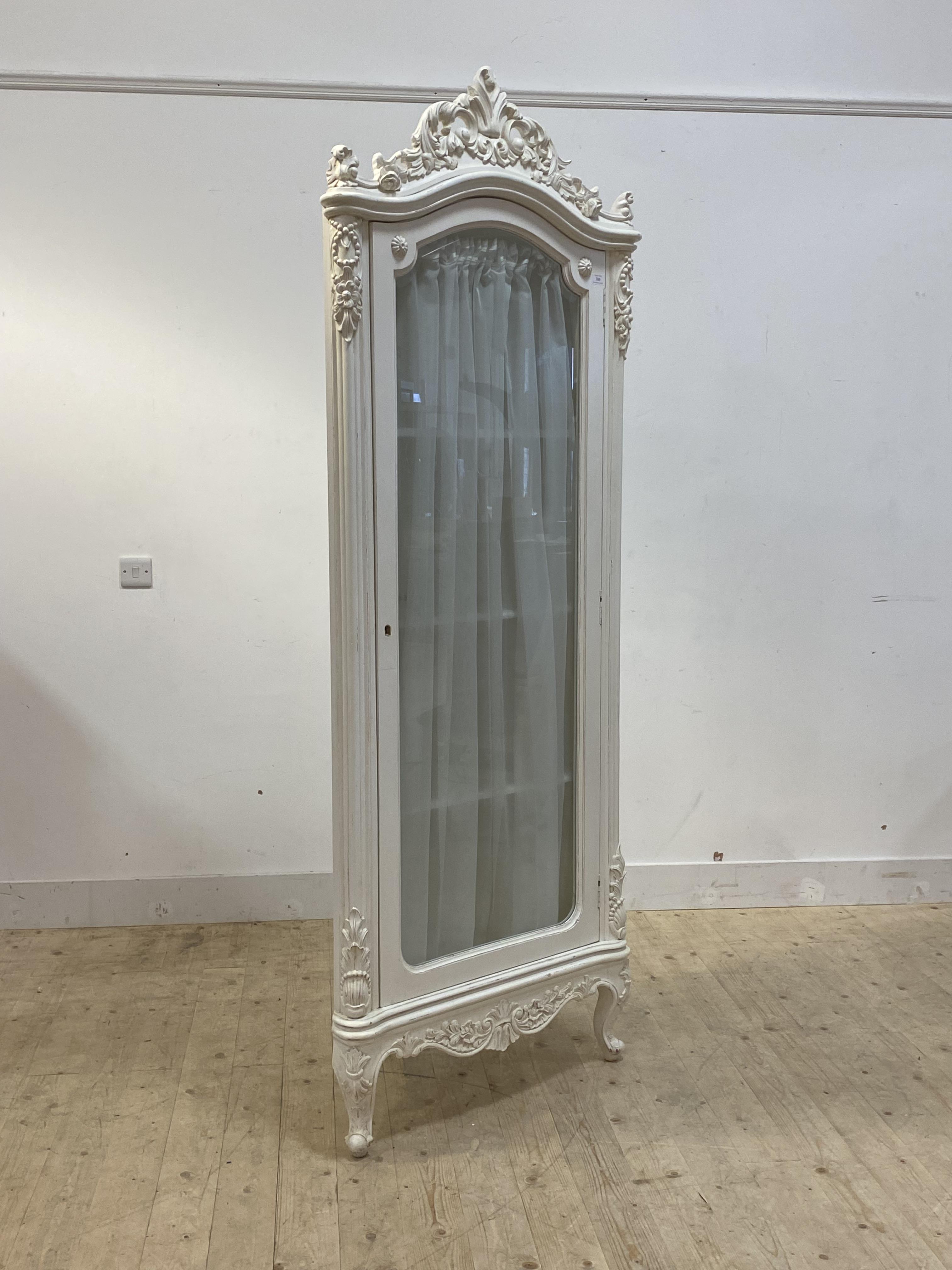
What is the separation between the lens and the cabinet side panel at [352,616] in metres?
1.87

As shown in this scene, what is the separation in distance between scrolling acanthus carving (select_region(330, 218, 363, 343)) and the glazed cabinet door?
0.13ft

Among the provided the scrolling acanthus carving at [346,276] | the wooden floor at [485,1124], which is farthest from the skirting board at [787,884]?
the scrolling acanthus carving at [346,276]

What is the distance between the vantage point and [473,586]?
2137mm

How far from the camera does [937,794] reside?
3338 mm

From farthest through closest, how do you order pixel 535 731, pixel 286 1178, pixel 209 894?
pixel 209 894
pixel 535 731
pixel 286 1178

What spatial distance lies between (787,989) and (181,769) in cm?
Result: 186

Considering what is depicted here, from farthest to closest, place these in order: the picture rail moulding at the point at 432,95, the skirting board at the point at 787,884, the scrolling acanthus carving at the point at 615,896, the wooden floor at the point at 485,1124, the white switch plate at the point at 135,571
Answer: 1. the skirting board at the point at 787,884
2. the white switch plate at the point at 135,571
3. the picture rail moulding at the point at 432,95
4. the scrolling acanthus carving at the point at 615,896
5. the wooden floor at the point at 485,1124

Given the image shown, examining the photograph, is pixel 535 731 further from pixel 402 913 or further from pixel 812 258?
pixel 812 258

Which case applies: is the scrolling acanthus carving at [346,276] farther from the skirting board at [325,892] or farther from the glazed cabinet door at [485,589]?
the skirting board at [325,892]

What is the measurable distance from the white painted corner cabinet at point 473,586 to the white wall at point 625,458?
98 centimetres

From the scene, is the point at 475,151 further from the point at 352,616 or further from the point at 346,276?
the point at 352,616

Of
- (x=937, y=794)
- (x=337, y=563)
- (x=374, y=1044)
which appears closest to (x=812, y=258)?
(x=937, y=794)

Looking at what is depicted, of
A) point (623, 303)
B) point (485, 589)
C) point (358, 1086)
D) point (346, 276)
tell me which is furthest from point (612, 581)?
point (358, 1086)

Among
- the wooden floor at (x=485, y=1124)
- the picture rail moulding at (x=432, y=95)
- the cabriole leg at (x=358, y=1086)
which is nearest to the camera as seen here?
the wooden floor at (x=485, y=1124)
